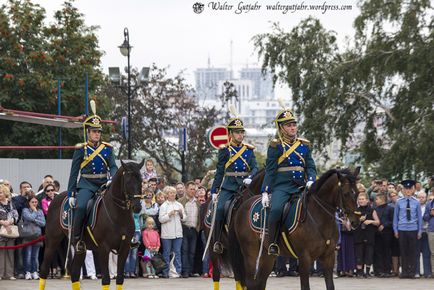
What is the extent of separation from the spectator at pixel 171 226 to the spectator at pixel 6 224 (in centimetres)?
332

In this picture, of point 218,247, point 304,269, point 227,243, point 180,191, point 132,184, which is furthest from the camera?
point 180,191

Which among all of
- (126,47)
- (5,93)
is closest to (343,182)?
(126,47)

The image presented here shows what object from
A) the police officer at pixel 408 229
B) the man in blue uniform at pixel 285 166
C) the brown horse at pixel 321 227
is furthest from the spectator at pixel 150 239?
the man in blue uniform at pixel 285 166

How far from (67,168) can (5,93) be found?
1323 centimetres

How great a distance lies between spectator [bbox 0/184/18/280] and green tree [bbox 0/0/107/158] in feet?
60.4

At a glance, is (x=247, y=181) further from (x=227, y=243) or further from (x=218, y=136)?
(x=218, y=136)

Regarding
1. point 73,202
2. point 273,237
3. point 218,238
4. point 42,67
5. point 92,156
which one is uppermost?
point 42,67

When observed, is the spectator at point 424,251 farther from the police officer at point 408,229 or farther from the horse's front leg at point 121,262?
the horse's front leg at point 121,262

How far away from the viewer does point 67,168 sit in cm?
3234

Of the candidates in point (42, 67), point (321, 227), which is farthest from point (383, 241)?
point (42, 67)

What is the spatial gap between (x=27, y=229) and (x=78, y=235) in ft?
18.5

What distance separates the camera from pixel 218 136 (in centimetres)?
2764

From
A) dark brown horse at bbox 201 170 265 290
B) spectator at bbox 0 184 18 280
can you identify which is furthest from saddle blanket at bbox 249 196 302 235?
spectator at bbox 0 184 18 280

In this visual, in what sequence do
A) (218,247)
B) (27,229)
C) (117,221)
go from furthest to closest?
(27,229), (218,247), (117,221)
